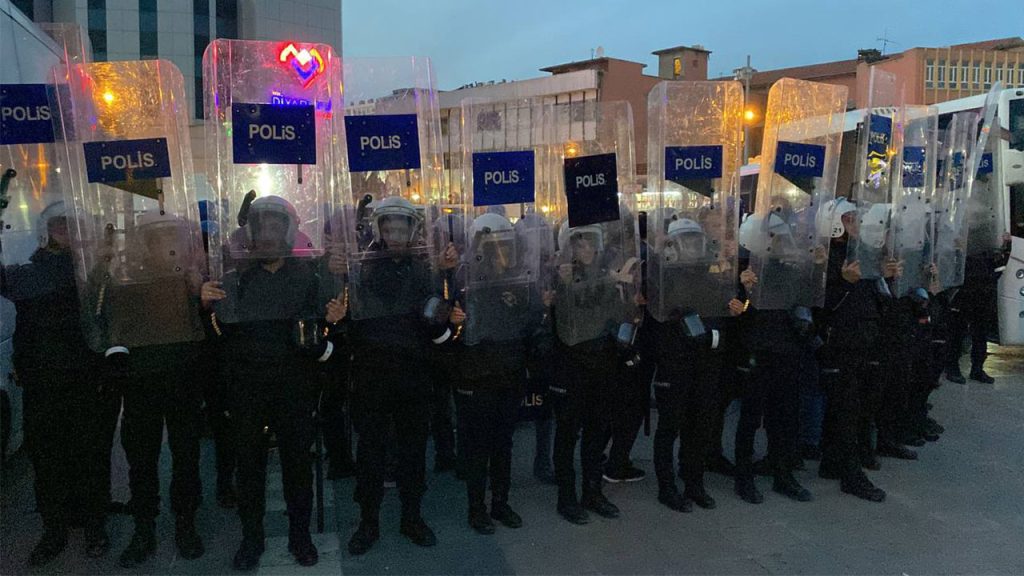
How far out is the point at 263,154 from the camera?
407 cm

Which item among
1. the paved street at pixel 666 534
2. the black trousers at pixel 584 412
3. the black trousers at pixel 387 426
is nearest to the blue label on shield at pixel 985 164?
the paved street at pixel 666 534

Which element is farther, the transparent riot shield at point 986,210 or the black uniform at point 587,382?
the transparent riot shield at point 986,210

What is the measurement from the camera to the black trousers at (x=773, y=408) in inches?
201

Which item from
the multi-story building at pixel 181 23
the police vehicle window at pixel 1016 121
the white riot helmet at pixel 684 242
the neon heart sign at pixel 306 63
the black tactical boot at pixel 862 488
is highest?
the multi-story building at pixel 181 23

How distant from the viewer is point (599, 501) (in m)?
4.94

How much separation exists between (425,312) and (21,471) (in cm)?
379

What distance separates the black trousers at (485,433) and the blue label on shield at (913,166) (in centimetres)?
343

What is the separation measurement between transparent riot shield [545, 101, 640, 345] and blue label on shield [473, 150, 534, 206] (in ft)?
0.83

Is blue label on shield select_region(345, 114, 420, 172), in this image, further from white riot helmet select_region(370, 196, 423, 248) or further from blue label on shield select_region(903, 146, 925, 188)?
blue label on shield select_region(903, 146, 925, 188)

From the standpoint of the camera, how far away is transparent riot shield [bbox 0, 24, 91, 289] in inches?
164

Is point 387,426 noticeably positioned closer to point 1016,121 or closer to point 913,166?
point 913,166

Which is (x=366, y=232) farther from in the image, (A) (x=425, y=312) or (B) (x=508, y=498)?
(B) (x=508, y=498)

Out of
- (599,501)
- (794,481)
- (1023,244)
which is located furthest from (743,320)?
(1023,244)

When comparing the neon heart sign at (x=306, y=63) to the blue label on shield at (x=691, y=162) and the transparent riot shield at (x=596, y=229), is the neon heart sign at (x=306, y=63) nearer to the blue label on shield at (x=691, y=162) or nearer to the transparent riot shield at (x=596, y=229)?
the transparent riot shield at (x=596, y=229)
